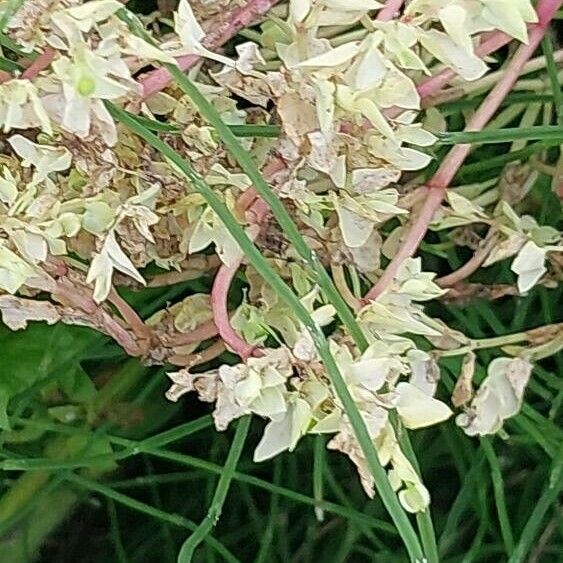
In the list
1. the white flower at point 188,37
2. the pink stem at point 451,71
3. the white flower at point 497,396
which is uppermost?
the white flower at point 188,37

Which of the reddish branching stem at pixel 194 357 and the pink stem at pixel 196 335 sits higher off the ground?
the pink stem at pixel 196 335

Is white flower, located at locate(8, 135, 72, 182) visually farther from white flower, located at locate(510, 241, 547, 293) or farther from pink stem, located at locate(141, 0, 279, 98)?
white flower, located at locate(510, 241, 547, 293)

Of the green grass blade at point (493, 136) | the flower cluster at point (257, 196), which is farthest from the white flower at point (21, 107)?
the green grass blade at point (493, 136)

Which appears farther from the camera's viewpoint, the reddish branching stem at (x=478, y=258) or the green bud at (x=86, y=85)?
the reddish branching stem at (x=478, y=258)

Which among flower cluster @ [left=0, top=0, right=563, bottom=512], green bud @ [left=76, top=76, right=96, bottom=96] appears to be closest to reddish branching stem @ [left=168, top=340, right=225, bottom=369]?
flower cluster @ [left=0, top=0, right=563, bottom=512]

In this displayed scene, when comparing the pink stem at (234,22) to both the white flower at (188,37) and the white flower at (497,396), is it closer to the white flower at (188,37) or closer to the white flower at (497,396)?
the white flower at (188,37)

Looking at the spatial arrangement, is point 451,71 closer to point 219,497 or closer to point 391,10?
point 391,10

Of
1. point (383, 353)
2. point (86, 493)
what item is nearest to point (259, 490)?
point (86, 493)
